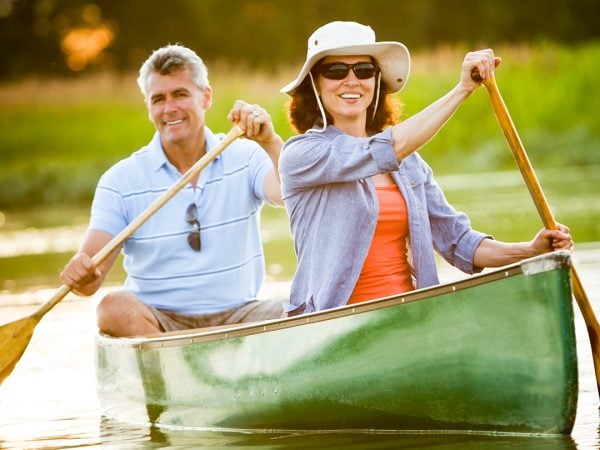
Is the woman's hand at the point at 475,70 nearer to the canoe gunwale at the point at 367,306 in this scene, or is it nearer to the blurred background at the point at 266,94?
the canoe gunwale at the point at 367,306

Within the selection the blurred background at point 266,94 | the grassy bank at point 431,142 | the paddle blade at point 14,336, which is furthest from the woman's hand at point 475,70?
the grassy bank at point 431,142

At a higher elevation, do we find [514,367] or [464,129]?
[464,129]

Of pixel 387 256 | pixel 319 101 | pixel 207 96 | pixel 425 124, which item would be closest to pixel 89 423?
pixel 207 96

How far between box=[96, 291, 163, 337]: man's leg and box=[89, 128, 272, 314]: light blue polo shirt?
10 centimetres

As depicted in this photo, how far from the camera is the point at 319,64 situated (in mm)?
4176

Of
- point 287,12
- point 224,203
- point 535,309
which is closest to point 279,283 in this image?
point 224,203

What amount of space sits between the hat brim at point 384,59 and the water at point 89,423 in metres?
0.98

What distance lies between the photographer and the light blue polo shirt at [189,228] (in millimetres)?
5035

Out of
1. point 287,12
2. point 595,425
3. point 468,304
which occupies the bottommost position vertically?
point 595,425

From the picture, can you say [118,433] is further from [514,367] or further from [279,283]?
[279,283]

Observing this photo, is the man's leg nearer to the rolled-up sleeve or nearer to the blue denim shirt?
the blue denim shirt

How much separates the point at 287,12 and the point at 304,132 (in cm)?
2051

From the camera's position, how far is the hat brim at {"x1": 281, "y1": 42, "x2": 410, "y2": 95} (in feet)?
13.5

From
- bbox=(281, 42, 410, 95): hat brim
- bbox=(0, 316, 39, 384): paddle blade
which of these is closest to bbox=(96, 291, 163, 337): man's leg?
bbox=(0, 316, 39, 384): paddle blade
